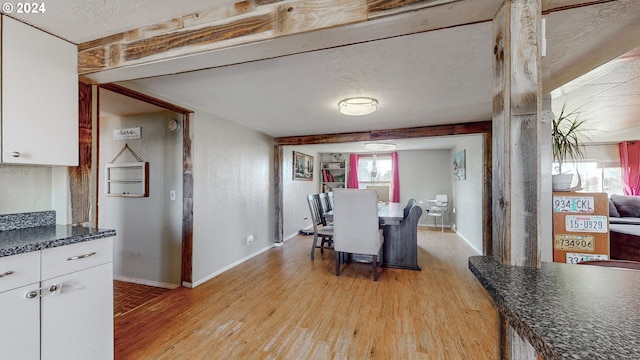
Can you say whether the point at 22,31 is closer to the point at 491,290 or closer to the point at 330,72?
the point at 330,72

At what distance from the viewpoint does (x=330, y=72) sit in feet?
6.49

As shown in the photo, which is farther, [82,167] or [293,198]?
[293,198]

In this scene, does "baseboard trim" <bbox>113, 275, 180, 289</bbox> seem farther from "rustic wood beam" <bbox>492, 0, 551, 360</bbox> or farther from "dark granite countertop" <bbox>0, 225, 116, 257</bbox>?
"rustic wood beam" <bbox>492, 0, 551, 360</bbox>

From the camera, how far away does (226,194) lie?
3418 millimetres

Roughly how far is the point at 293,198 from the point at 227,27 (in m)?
4.38

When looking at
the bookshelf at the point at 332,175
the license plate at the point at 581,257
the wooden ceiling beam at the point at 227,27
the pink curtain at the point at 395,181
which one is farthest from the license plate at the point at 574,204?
the bookshelf at the point at 332,175

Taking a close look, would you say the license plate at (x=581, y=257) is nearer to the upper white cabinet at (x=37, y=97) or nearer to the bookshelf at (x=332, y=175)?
the upper white cabinet at (x=37, y=97)

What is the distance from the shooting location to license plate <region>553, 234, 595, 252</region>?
2.17 m

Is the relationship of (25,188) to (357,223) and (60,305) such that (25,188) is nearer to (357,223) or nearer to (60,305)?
Result: (60,305)

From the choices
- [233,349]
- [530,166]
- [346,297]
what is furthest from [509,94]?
[346,297]

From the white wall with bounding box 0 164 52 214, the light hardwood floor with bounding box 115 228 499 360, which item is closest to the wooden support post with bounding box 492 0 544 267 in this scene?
the light hardwood floor with bounding box 115 228 499 360

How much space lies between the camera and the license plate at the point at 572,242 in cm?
217

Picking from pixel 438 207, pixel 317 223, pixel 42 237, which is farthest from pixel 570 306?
pixel 438 207

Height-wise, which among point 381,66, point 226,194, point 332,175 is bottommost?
point 226,194
